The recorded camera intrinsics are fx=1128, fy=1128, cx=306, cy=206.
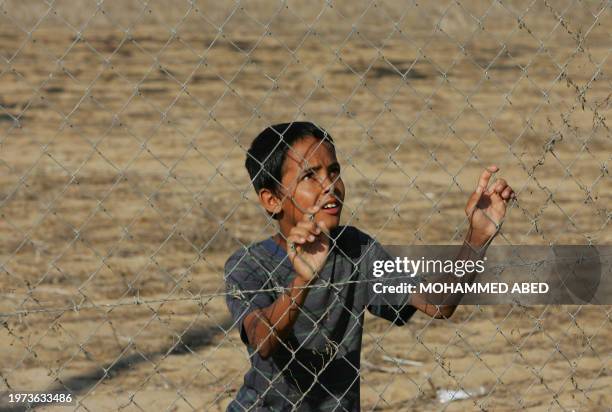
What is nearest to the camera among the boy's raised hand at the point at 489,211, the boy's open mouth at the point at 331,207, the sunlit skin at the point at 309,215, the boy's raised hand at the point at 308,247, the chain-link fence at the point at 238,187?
the boy's raised hand at the point at 308,247

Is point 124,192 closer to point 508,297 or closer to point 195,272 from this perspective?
point 195,272

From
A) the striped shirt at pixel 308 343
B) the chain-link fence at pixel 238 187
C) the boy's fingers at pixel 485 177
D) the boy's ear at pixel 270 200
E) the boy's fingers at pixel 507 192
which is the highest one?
the boy's fingers at pixel 485 177

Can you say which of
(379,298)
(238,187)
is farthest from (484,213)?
(238,187)

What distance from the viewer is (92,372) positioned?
4961 mm

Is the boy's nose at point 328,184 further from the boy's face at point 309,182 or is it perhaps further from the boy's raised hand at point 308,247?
the boy's raised hand at point 308,247

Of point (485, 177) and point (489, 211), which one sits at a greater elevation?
point (485, 177)

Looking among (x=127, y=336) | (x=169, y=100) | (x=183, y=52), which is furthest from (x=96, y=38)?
(x=127, y=336)

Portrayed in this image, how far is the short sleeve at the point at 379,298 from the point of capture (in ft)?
10.8

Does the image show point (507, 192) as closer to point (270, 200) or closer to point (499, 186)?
point (499, 186)

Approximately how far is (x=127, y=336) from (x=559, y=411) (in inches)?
80.6

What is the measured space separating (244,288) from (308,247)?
10.4 inches

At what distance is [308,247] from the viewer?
2.96 metres

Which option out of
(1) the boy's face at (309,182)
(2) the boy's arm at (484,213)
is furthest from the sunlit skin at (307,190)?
(2) the boy's arm at (484,213)

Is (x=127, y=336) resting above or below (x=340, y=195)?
below
